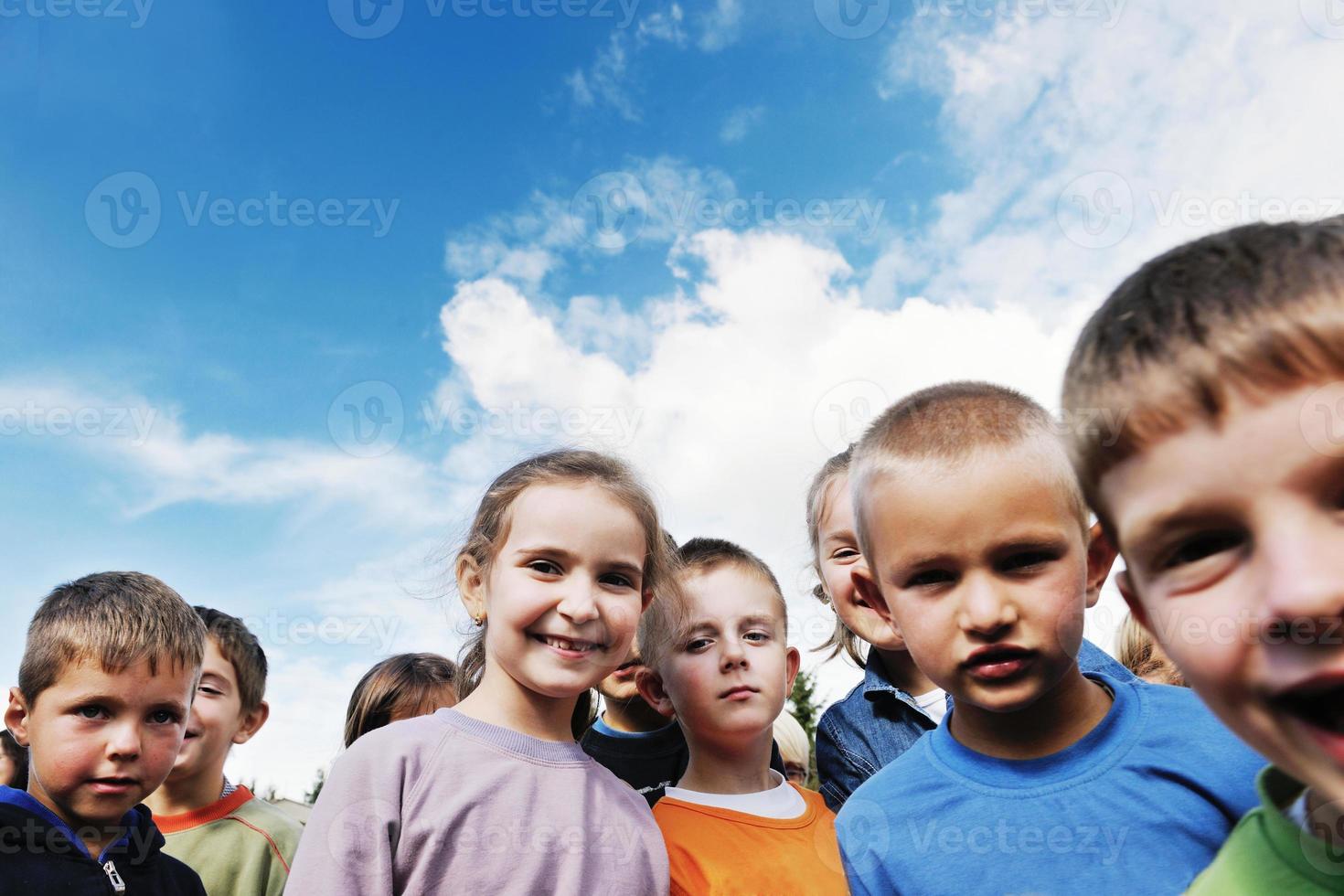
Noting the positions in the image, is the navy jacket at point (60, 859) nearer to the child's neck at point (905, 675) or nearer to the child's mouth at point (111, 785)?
the child's mouth at point (111, 785)

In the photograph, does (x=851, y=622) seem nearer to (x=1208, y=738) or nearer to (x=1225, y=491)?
(x=1208, y=738)

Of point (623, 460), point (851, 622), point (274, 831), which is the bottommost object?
point (274, 831)

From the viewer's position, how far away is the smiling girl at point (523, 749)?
276 centimetres

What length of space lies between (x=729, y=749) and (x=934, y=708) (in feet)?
3.21

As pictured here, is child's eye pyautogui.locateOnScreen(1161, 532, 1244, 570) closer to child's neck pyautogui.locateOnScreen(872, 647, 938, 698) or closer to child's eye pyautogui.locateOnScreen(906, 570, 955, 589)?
child's eye pyautogui.locateOnScreen(906, 570, 955, 589)

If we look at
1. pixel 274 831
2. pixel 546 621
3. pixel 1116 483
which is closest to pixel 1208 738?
pixel 1116 483

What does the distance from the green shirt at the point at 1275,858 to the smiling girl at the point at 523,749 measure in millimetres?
1968

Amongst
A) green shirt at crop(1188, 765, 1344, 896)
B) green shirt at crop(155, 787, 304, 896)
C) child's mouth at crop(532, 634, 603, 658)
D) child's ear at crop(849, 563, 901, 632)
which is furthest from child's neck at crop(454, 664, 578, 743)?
green shirt at crop(155, 787, 304, 896)

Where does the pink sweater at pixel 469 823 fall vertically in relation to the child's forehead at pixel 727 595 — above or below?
below

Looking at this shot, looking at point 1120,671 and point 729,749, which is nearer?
point 1120,671

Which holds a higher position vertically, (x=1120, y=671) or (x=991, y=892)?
(x=1120, y=671)

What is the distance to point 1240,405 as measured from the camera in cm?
135

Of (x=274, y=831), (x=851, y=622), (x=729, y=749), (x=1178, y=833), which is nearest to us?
(x=1178, y=833)

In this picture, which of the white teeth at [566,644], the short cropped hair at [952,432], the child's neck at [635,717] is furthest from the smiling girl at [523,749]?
the child's neck at [635,717]
